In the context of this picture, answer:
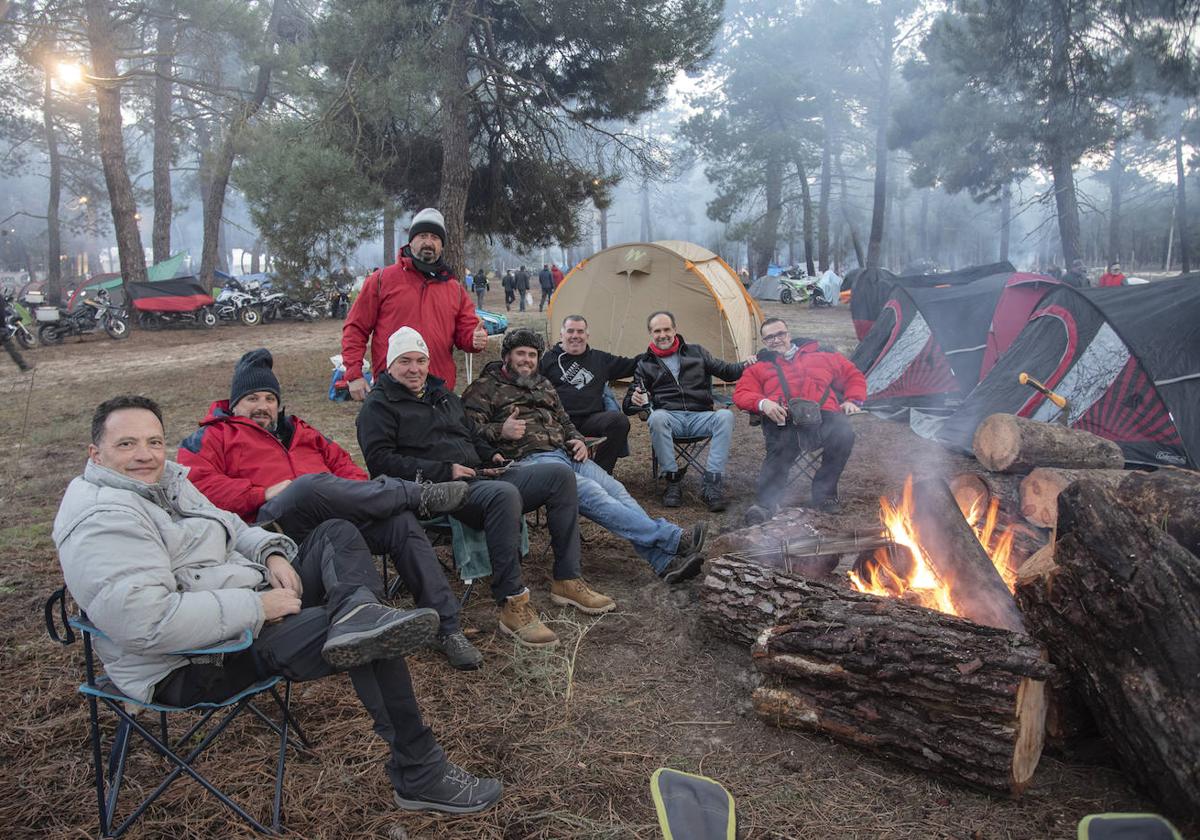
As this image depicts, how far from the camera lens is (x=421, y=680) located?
2719 millimetres

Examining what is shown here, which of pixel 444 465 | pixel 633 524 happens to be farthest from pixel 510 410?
pixel 633 524

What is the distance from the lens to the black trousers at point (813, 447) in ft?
15.0

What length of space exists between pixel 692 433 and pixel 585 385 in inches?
32.4

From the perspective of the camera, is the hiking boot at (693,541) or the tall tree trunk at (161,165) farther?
the tall tree trunk at (161,165)

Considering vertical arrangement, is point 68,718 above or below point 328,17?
below

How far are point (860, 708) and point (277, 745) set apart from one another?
6.12 feet

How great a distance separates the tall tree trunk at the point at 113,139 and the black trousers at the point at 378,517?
13.3m

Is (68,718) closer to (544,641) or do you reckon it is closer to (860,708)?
(544,641)

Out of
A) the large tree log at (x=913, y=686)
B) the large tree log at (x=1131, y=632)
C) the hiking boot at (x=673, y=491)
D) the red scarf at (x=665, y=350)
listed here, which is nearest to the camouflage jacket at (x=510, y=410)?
the hiking boot at (x=673, y=491)

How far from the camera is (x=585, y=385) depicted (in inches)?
191

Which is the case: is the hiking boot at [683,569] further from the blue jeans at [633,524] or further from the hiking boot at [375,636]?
the hiking boot at [375,636]

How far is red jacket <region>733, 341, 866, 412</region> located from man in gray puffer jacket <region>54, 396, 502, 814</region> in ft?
10.6

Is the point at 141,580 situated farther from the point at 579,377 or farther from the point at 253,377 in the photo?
the point at 579,377

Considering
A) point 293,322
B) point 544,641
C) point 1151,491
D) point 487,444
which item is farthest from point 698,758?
point 293,322
